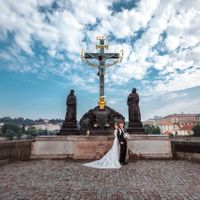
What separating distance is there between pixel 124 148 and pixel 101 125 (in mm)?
5184

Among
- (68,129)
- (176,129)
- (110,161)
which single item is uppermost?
(176,129)

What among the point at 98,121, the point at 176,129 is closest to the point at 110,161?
the point at 98,121

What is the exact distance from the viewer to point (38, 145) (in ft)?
35.8

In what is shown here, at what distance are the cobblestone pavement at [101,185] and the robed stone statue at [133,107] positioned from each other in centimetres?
618

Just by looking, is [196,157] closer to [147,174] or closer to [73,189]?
[147,174]

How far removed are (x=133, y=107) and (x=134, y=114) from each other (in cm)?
44

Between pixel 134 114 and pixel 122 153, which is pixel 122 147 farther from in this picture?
pixel 134 114

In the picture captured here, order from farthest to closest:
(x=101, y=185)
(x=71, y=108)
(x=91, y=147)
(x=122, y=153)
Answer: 1. (x=71, y=108)
2. (x=91, y=147)
3. (x=122, y=153)
4. (x=101, y=185)

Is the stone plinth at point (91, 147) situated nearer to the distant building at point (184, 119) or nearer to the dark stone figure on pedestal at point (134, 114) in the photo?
the dark stone figure on pedestal at point (134, 114)

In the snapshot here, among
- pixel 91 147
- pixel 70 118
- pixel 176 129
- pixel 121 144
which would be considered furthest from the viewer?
pixel 176 129

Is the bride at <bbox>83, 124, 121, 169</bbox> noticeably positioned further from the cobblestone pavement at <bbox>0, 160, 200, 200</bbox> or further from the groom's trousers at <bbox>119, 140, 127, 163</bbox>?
the cobblestone pavement at <bbox>0, 160, 200, 200</bbox>

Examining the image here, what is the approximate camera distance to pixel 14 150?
9727mm

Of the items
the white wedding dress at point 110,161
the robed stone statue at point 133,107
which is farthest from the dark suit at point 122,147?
the robed stone statue at point 133,107

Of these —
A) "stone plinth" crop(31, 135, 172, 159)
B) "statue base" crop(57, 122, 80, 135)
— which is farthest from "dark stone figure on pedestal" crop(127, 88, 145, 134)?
"statue base" crop(57, 122, 80, 135)
